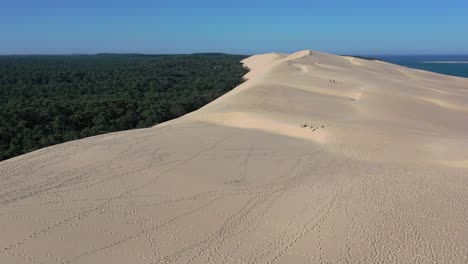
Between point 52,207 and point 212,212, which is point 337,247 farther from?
point 52,207

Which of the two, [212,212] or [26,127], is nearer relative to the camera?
[212,212]

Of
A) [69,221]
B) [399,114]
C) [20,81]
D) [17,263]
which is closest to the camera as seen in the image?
[17,263]

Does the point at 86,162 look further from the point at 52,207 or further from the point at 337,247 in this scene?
the point at 337,247

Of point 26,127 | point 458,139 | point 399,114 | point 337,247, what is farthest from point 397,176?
point 26,127

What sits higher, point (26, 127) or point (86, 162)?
point (86, 162)

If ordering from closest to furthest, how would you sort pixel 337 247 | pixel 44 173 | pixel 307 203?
pixel 337 247, pixel 307 203, pixel 44 173

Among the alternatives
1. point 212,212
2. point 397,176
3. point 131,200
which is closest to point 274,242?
point 212,212
